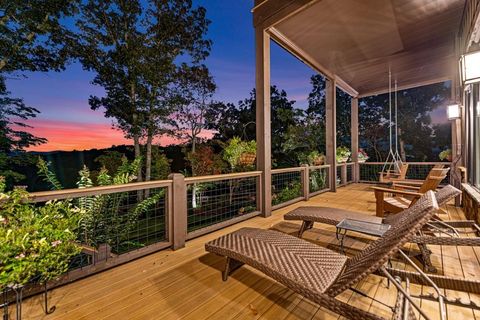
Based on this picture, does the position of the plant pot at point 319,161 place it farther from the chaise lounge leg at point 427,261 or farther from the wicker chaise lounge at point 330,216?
the chaise lounge leg at point 427,261

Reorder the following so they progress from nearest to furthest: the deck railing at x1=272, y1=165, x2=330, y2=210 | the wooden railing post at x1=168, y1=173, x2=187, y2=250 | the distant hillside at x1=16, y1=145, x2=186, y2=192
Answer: the wooden railing post at x1=168, y1=173, x2=187, y2=250, the deck railing at x1=272, y1=165, x2=330, y2=210, the distant hillside at x1=16, y1=145, x2=186, y2=192

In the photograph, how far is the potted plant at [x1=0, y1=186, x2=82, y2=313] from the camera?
133 cm

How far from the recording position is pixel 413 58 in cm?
536

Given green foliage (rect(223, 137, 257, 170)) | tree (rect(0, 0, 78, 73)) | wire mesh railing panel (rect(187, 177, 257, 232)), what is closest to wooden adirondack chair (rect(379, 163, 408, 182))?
wire mesh railing panel (rect(187, 177, 257, 232))

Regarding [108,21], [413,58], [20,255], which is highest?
[108,21]

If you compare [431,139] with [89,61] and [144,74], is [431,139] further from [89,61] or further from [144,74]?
[89,61]

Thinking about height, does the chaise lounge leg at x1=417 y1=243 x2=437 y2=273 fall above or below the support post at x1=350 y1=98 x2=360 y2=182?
below

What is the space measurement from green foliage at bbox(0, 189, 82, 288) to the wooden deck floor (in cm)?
44

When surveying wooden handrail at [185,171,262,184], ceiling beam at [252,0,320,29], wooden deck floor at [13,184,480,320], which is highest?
ceiling beam at [252,0,320,29]

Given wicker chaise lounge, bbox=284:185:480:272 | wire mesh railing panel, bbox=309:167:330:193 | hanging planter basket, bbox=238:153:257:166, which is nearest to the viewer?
wicker chaise lounge, bbox=284:185:480:272

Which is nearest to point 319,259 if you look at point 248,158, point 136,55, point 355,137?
point 248,158

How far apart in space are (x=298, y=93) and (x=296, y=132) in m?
7.39

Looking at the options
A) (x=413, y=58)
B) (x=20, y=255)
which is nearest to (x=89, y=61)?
(x=20, y=255)

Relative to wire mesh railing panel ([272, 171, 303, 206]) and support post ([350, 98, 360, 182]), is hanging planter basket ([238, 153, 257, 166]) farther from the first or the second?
support post ([350, 98, 360, 182])
